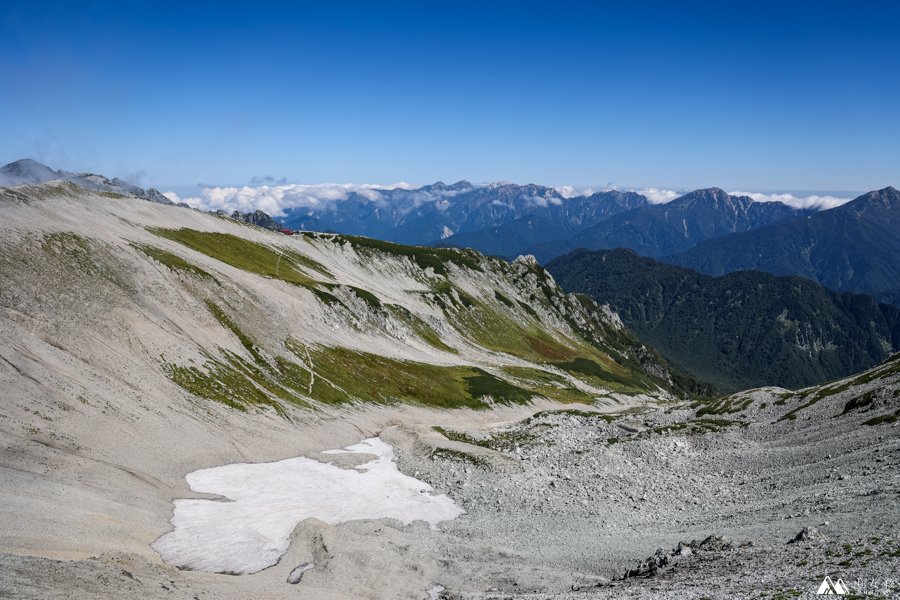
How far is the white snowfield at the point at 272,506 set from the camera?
45906 millimetres

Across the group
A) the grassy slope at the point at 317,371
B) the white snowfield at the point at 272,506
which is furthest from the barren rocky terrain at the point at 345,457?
the white snowfield at the point at 272,506

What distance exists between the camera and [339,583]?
1622 inches

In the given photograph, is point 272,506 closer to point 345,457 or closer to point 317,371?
point 345,457

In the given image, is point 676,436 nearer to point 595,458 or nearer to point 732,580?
point 595,458

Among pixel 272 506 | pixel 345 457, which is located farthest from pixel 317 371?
pixel 272 506

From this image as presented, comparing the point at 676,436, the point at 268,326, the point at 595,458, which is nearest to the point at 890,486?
the point at 595,458

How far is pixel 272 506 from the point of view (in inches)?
2285

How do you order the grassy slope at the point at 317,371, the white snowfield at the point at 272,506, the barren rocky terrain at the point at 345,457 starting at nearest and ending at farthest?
the barren rocky terrain at the point at 345,457
the white snowfield at the point at 272,506
the grassy slope at the point at 317,371

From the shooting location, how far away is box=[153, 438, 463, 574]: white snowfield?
45.9m

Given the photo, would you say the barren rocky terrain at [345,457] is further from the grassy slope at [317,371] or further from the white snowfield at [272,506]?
the white snowfield at [272,506]

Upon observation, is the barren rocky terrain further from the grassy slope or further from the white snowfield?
the white snowfield

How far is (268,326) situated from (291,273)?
2106 inches

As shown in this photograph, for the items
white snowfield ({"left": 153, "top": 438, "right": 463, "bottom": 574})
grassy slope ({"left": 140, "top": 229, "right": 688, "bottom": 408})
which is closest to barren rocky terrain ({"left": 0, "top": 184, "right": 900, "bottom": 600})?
grassy slope ({"left": 140, "top": 229, "right": 688, "bottom": 408})

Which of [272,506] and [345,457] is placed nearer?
[272,506]
